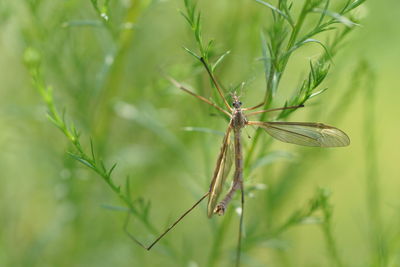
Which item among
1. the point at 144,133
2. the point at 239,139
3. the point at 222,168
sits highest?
the point at 239,139

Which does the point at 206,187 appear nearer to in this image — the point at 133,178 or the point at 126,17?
the point at 133,178

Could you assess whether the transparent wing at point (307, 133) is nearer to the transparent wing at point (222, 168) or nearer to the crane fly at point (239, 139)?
the crane fly at point (239, 139)

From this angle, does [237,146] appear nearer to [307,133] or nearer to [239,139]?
[239,139]

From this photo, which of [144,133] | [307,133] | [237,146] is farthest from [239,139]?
[144,133]

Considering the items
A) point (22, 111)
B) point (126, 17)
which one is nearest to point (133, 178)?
point (22, 111)

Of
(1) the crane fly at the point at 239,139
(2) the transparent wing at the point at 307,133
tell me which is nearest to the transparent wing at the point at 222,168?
(1) the crane fly at the point at 239,139

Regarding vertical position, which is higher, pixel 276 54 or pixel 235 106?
pixel 276 54
